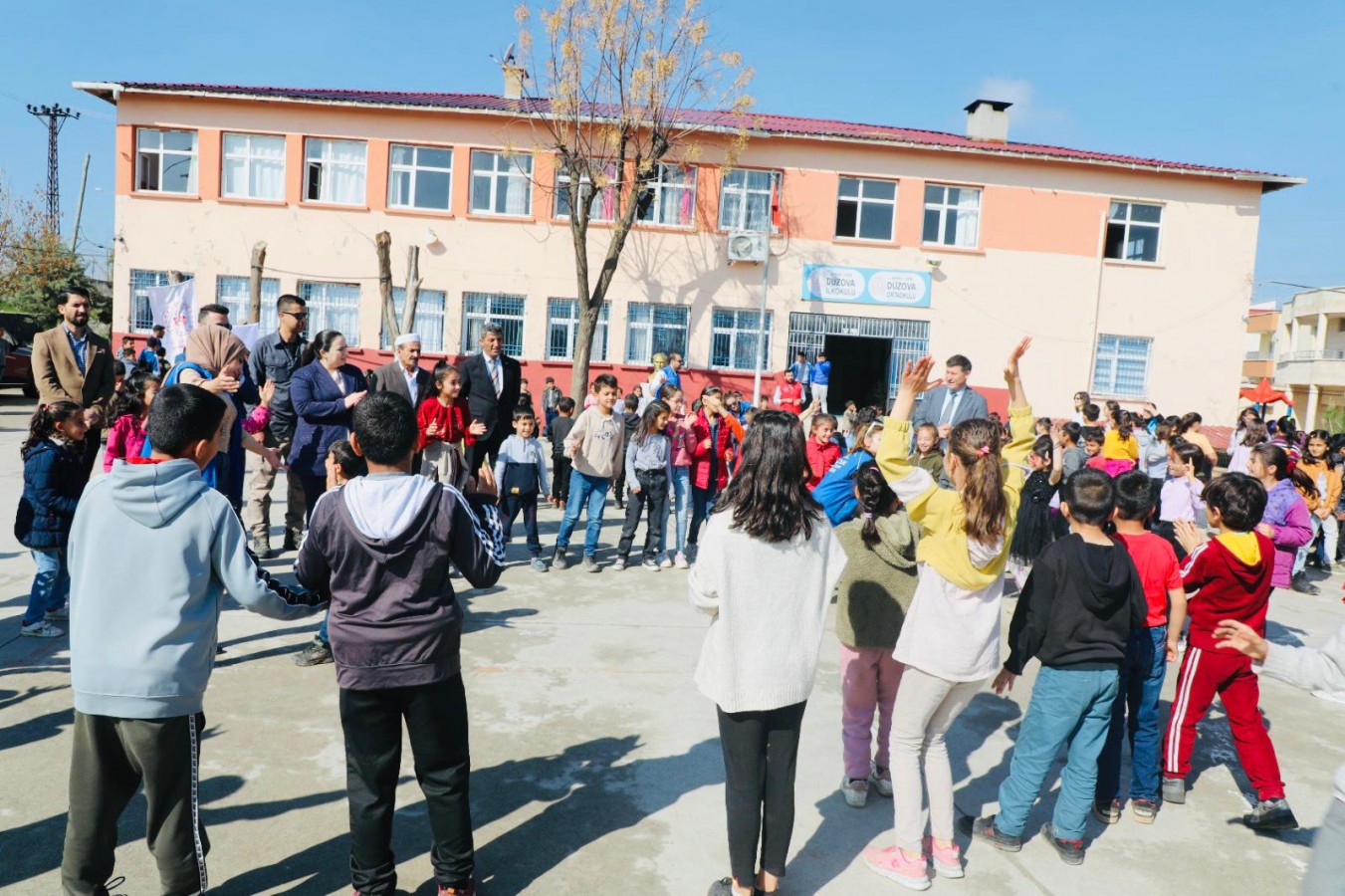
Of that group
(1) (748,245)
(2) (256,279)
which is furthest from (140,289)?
(1) (748,245)

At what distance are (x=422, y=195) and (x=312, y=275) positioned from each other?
3.19 m

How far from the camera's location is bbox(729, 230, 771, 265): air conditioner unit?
69.2ft

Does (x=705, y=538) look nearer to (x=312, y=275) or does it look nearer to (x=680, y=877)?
(x=680, y=877)

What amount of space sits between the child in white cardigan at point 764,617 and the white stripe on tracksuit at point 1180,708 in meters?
2.31

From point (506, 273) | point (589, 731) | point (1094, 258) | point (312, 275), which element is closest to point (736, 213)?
point (506, 273)

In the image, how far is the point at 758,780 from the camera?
3.15 m

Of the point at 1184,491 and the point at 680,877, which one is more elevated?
the point at 1184,491

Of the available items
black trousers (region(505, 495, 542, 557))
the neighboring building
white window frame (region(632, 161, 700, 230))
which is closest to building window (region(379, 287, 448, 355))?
the neighboring building

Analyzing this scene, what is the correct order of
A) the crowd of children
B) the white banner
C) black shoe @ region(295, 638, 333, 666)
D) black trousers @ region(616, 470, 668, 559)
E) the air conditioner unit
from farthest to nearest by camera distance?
the air conditioner unit → the white banner → black trousers @ region(616, 470, 668, 559) → black shoe @ region(295, 638, 333, 666) → the crowd of children

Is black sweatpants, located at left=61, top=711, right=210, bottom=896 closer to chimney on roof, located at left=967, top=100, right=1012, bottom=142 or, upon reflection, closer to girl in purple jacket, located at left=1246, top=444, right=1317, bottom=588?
girl in purple jacket, located at left=1246, top=444, right=1317, bottom=588

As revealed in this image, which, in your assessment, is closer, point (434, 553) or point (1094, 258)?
point (434, 553)

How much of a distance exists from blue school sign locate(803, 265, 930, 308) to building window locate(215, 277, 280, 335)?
41.7ft

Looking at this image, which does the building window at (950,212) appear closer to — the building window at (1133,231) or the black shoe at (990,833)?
the building window at (1133,231)

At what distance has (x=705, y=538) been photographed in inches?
121
